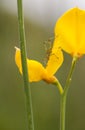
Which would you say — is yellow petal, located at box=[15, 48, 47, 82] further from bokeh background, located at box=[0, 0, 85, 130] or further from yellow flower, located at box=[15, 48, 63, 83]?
bokeh background, located at box=[0, 0, 85, 130]

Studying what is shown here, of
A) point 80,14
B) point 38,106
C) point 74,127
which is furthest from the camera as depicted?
point 38,106

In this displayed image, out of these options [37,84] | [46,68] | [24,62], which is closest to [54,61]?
[46,68]

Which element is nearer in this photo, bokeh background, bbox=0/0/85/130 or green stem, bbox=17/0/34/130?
green stem, bbox=17/0/34/130

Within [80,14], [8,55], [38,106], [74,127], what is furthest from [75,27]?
[8,55]

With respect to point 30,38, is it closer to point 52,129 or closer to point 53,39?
point 52,129

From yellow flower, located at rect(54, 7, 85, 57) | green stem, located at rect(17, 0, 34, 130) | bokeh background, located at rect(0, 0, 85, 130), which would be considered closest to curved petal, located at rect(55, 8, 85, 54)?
yellow flower, located at rect(54, 7, 85, 57)

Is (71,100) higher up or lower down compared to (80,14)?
lower down

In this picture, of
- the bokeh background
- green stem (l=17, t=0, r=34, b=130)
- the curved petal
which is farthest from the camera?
the bokeh background

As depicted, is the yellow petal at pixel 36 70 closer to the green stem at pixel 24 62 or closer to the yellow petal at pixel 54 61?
the yellow petal at pixel 54 61
